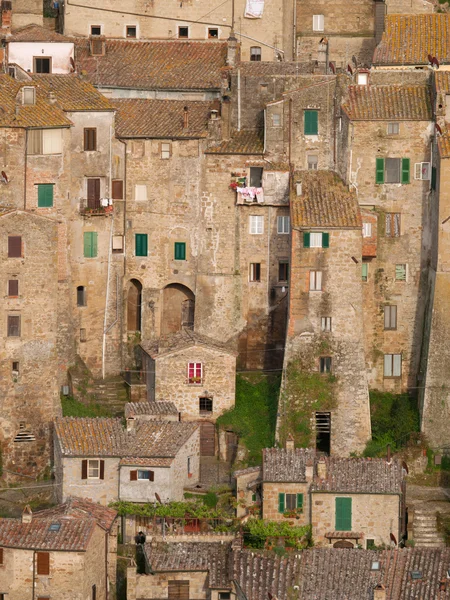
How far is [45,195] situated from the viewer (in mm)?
110562

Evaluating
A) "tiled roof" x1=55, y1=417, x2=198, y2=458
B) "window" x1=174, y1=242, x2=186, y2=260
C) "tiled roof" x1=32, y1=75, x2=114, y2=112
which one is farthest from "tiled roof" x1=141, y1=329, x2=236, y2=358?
"tiled roof" x1=32, y1=75, x2=114, y2=112

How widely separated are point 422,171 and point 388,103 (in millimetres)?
3478

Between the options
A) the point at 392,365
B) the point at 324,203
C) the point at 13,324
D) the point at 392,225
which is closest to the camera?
the point at 13,324

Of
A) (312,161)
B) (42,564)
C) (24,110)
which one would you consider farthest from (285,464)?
(24,110)

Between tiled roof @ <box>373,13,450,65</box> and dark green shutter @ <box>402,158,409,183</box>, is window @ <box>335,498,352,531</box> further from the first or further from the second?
tiled roof @ <box>373,13,450,65</box>

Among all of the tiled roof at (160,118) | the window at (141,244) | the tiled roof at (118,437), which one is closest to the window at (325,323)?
the tiled roof at (118,437)

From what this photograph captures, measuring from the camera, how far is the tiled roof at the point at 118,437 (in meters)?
103

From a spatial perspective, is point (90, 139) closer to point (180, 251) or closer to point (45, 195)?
point (45, 195)

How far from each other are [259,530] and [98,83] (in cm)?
2728

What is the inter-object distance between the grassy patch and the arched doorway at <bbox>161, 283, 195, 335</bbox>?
537 cm

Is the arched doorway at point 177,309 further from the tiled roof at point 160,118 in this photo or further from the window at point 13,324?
the window at point 13,324

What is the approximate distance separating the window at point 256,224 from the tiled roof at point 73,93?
27.3ft

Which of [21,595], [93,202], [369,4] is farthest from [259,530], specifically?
[369,4]

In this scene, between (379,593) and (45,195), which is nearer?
(379,593)
